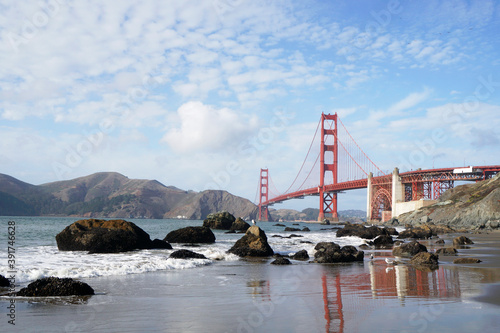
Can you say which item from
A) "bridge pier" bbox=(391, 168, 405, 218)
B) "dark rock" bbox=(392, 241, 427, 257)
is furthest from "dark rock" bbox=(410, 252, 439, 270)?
"bridge pier" bbox=(391, 168, 405, 218)

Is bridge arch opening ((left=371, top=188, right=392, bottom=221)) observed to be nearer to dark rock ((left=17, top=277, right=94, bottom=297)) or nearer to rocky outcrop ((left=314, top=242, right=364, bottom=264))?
rocky outcrop ((left=314, top=242, right=364, bottom=264))

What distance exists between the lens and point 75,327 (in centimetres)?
488

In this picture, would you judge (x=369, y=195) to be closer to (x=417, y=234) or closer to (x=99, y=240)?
(x=417, y=234)

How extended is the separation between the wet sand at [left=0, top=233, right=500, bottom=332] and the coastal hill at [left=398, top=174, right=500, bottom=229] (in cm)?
4607

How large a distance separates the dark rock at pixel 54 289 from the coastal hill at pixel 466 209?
165ft

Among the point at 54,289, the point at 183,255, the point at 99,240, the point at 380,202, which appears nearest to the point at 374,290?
the point at 54,289

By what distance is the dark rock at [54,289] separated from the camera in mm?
6977

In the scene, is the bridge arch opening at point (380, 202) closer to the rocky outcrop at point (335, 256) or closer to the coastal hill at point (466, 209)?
the coastal hill at point (466, 209)

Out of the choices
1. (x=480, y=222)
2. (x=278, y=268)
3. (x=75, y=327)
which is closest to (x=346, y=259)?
(x=278, y=268)

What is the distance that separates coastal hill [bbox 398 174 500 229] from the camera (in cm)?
5269

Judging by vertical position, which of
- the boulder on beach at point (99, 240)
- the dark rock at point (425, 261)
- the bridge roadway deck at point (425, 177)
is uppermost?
the bridge roadway deck at point (425, 177)

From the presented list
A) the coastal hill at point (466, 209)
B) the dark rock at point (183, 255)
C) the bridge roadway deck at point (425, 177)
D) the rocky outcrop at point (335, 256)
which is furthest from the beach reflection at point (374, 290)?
the bridge roadway deck at point (425, 177)

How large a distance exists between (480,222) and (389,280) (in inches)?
2040

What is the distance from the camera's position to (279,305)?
621 cm
